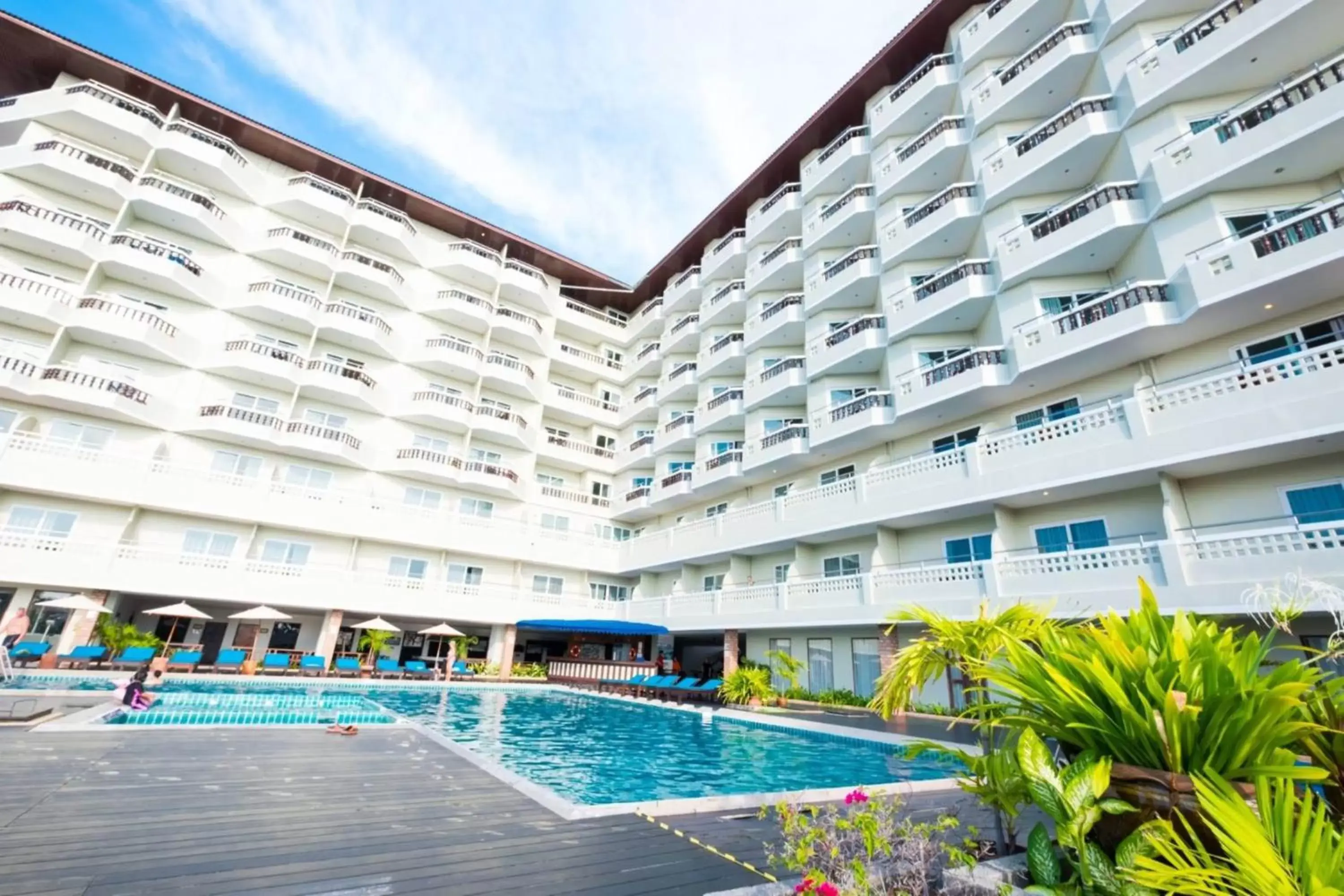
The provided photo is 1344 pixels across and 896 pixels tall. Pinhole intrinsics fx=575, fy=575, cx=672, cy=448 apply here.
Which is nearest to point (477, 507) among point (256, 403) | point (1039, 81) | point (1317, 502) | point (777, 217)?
point (256, 403)

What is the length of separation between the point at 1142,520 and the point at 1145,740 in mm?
15811

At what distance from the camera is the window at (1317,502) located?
12.4 m

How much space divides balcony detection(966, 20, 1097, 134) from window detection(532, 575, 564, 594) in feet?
90.9

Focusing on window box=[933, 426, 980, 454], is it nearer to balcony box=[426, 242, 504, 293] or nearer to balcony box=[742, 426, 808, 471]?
balcony box=[742, 426, 808, 471]

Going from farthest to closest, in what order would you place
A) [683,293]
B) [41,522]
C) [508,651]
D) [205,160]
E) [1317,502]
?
[683,293] → [508,651] → [205,160] → [41,522] → [1317,502]

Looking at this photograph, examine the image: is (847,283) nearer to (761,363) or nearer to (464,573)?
(761,363)

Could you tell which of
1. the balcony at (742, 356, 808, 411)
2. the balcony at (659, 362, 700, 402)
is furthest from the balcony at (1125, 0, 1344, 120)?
the balcony at (659, 362, 700, 402)

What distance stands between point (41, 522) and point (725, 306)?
30395mm

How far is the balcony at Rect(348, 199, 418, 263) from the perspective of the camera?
30.2 meters

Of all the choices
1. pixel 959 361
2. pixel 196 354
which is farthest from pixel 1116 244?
pixel 196 354

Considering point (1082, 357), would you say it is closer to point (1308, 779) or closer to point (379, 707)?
point (1308, 779)

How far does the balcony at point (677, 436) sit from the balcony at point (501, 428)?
7.30 metres

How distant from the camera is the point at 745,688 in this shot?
19688 mm

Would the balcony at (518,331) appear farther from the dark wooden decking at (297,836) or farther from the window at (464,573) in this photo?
the dark wooden decking at (297,836)
